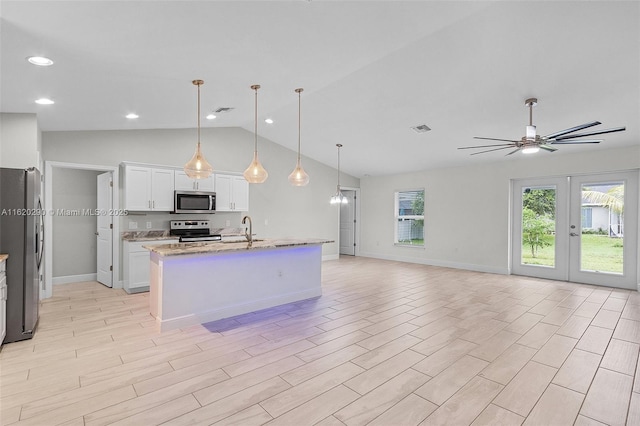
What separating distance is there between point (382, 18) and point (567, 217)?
558cm

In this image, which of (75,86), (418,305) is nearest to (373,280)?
(418,305)

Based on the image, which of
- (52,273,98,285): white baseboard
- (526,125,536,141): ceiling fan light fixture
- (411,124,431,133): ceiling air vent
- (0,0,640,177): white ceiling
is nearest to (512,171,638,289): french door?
(0,0,640,177): white ceiling

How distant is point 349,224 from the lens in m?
9.88

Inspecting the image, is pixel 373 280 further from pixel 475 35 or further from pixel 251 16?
pixel 251 16

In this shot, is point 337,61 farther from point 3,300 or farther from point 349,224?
point 349,224

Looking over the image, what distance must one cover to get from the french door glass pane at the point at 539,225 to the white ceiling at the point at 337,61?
1212mm

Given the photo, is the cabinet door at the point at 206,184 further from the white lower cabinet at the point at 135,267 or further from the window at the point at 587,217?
the window at the point at 587,217

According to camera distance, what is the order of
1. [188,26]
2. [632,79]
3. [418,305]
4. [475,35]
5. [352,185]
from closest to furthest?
[188,26]
[475,35]
[632,79]
[418,305]
[352,185]

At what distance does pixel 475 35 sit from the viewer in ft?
10.5

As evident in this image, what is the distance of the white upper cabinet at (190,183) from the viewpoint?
573 centimetres

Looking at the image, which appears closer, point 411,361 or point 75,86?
point 411,361

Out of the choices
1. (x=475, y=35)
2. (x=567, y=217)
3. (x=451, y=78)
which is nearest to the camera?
(x=475, y=35)

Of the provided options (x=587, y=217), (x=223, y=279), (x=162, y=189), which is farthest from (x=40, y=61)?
(x=587, y=217)

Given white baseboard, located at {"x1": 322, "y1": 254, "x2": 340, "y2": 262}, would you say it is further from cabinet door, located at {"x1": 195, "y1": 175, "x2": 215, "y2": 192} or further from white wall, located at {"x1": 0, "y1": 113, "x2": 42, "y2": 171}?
white wall, located at {"x1": 0, "y1": 113, "x2": 42, "y2": 171}
